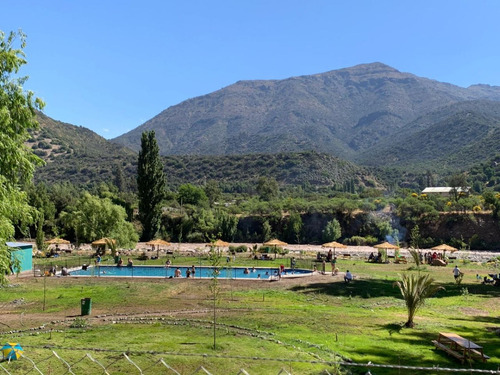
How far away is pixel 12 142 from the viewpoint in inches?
422

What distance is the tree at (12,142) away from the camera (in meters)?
10.6

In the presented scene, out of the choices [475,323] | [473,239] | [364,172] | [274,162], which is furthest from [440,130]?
[475,323]

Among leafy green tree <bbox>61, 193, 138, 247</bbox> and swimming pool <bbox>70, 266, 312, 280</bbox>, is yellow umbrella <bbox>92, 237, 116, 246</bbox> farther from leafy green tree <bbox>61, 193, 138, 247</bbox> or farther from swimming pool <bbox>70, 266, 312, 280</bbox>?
swimming pool <bbox>70, 266, 312, 280</bbox>

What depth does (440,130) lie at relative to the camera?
596ft

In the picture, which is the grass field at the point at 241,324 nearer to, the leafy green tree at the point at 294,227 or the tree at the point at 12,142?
the tree at the point at 12,142

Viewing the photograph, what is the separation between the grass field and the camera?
36.7ft

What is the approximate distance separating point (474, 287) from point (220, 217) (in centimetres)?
4316

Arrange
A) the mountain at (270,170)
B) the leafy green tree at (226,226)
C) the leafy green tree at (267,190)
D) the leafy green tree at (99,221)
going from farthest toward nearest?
the mountain at (270,170), the leafy green tree at (267,190), the leafy green tree at (226,226), the leafy green tree at (99,221)

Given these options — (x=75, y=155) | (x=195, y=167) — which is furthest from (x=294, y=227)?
(x=75, y=155)

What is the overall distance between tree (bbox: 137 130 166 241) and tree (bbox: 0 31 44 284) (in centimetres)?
4242

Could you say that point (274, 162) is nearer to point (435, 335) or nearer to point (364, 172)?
point (364, 172)

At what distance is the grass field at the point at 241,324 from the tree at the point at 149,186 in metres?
26.0

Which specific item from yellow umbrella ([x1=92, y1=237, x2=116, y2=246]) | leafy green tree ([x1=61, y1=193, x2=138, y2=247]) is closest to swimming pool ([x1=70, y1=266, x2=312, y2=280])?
yellow umbrella ([x1=92, y1=237, x2=116, y2=246])

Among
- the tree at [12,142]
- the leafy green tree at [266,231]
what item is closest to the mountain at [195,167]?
the leafy green tree at [266,231]
